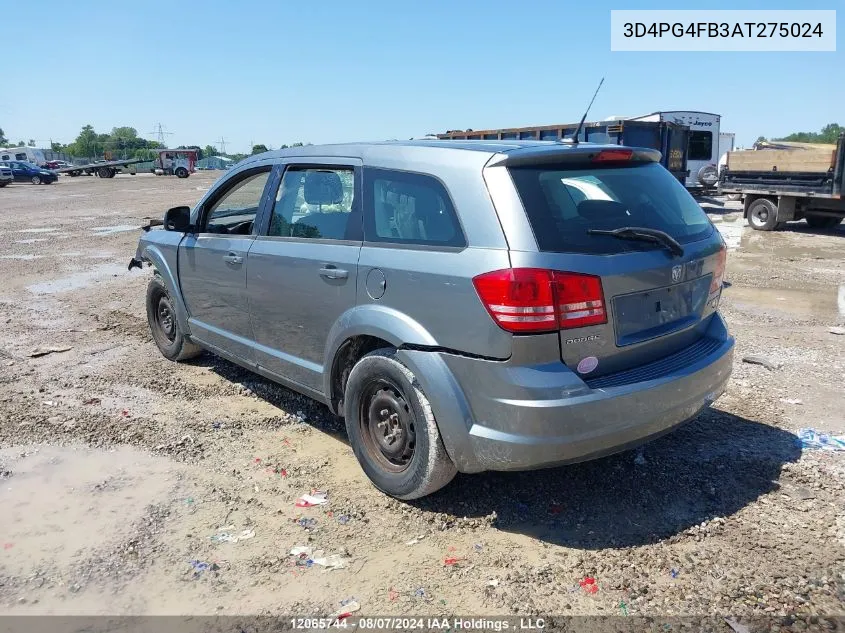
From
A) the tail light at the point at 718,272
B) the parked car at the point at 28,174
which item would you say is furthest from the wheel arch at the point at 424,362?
the parked car at the point at 28,174

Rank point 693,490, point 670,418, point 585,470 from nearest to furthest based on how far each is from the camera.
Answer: point 670,418, point 693,490, point 585,470

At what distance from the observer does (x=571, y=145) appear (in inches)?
131

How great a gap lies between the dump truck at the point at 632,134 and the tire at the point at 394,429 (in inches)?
584

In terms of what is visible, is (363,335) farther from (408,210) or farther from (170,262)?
(170,262)

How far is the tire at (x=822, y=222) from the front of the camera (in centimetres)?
1544

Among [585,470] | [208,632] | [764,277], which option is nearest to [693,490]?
[585,470]

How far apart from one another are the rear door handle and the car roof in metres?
0.63

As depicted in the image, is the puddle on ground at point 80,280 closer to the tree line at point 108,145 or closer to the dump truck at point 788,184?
the dump truck at point 788,184

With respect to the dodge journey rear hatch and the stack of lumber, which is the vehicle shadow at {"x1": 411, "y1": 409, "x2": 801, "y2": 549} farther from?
the stack of lumber

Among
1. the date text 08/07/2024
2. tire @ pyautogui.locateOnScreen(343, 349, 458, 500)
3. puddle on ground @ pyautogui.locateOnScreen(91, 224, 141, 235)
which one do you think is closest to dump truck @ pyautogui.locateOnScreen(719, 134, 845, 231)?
tire @ pyautogui.locateOnScreen(343, 349, 458, 500)

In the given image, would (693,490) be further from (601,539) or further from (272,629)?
(272,629)

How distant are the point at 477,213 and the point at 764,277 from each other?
8.47 m

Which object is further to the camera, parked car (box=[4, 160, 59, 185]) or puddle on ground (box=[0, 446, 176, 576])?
parked car (box=[4, 160, 59, 185])

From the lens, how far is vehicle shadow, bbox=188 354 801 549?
319cm
